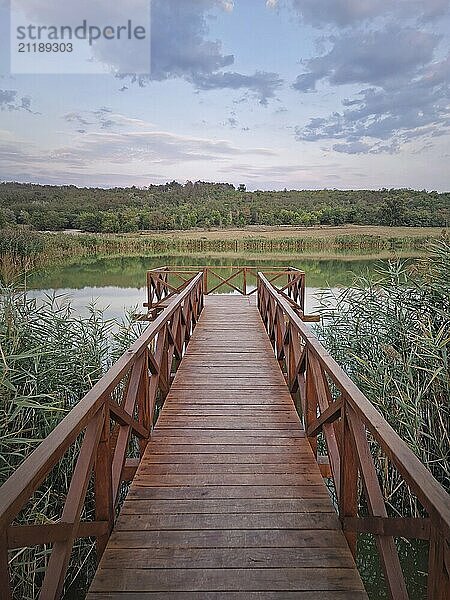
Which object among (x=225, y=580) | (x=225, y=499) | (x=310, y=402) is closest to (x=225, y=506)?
(x=225, y=499)

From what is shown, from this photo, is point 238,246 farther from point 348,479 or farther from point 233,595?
point 233,595

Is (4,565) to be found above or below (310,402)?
above

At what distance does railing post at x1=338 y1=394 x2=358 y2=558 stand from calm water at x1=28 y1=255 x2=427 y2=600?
1060 mm

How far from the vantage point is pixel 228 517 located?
241cm

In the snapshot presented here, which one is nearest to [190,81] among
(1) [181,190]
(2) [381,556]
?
(2) [381,556]

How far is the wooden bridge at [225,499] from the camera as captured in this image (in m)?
1.65

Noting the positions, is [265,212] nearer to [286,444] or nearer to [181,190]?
[181,190]

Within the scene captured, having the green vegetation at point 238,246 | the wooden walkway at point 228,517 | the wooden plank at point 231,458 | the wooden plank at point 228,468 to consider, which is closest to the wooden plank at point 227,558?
the wooden walkway at point 228,517

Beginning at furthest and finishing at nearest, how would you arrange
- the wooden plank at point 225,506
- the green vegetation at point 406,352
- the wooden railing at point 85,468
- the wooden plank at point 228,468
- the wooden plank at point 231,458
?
the green vegetation at point 406,352 → the wooden plank at point 231,458 → the wooden plank at point 228,468 → the wooden plank at point 225,506 → the wooden railing at point 85,468

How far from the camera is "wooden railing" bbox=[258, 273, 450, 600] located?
4.54 ft

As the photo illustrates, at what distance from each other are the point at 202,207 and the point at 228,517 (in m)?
38.0

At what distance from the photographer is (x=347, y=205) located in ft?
130

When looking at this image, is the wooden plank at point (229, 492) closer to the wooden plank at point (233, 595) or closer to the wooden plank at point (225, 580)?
the wooden plank at point (225, 580)

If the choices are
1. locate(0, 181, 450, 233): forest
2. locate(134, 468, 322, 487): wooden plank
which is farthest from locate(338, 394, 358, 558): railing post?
locate(0, 181, 450, 233): forest
